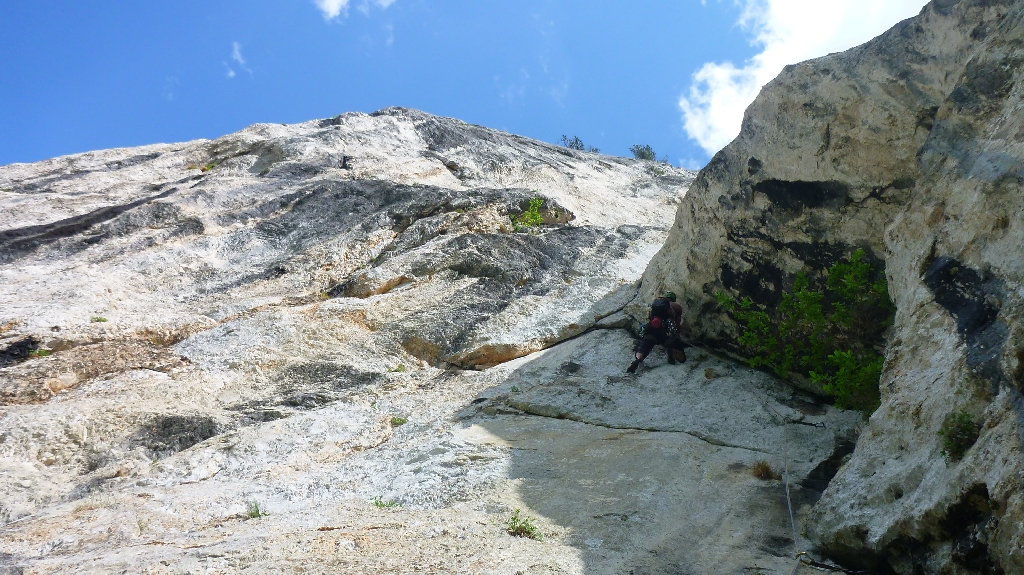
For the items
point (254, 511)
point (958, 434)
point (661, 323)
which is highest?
point (661, 323)

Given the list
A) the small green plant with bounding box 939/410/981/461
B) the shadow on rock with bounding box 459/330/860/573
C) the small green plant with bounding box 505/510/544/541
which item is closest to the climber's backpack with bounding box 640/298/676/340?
the shadow on rock with bounding box 459/330/860/573

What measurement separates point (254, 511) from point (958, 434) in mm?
7743

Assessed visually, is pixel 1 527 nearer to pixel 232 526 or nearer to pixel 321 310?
pixel 232 526

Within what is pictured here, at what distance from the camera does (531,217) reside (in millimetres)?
20656

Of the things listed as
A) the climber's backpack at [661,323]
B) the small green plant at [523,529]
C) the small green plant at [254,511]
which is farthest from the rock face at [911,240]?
the small green plant at [254,511]

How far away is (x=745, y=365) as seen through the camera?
12.7m

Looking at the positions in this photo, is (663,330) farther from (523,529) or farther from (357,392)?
(523,529)

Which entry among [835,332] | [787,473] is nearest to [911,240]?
[835,332]

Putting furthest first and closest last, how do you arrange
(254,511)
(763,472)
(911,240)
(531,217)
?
(531,217), (763,472), (254,511), (911,240)

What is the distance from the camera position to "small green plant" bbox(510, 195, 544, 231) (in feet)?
66.9

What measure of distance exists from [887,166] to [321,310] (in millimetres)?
11404

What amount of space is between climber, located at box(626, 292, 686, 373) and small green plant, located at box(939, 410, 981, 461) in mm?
6957

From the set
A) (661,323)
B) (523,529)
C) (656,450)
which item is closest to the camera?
(523,529)

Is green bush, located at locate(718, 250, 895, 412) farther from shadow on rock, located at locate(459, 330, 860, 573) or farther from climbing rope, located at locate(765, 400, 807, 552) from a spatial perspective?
climbing rope, located at locate(765, 400, 807, 552)
